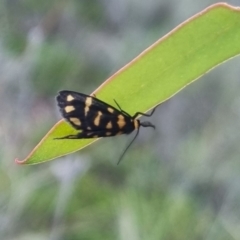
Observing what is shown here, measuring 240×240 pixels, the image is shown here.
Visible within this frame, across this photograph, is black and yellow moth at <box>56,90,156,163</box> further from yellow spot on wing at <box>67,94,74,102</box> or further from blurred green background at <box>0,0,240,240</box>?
blurred green background at <box>0,0,240,240</box>

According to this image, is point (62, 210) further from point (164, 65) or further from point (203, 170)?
point (164, 65)

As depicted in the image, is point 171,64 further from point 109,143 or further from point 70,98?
point 109,143

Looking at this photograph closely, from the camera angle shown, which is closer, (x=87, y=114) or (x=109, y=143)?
(x=87, y=114)

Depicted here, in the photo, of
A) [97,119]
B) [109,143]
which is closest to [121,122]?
[97,119]

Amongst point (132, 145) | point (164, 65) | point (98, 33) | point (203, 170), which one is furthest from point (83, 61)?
point (164, 65)

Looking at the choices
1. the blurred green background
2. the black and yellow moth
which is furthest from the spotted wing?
the blurred green background

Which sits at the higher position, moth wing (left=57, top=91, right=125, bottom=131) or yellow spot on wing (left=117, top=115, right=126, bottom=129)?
moth wing (left=57, top=91, right=125, bottom=131)
